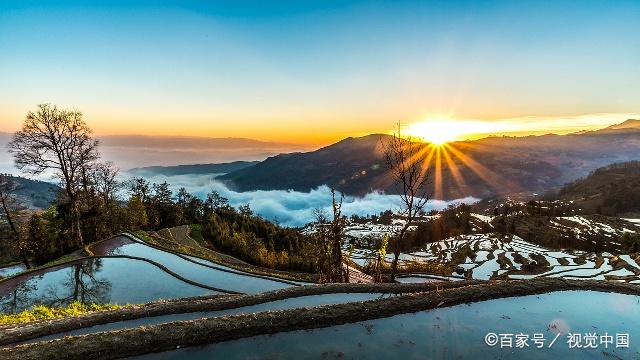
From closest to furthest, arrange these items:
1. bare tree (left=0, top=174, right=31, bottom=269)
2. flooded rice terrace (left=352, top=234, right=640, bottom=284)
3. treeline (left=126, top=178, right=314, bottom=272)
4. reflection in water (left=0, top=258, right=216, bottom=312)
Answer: reflection in water (left=0, top=258, right=216, bottom=312)
bare tree (left=0, top=174, right=31, bottom=269)
treeline (left=126, top=178, right=314, bottom=272)
flooded rice terrace (left=352, top=234, right=640, bottom=284)

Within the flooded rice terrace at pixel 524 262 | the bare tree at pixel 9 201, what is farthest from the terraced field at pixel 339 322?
the flooded rice terrace at pixel 524 262

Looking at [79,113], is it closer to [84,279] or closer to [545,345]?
[84,279]

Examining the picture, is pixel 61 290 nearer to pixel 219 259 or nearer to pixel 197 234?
pixel 219 259

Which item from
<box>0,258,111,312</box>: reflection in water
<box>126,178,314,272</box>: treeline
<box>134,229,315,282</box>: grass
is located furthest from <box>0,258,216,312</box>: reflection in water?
<box>126,178,314,272</box>: treeline

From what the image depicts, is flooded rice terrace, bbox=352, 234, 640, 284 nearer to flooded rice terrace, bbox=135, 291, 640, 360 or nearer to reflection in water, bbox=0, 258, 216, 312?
reflection in water, bbox=0, 258, 216, 312

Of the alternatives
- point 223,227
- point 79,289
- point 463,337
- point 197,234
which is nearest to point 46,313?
point 79,289

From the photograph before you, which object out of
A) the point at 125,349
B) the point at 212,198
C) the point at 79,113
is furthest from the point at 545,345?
the point at 212,198

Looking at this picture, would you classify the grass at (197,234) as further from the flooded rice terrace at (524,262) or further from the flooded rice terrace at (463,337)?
the flooded rice terrace at (463,337)
